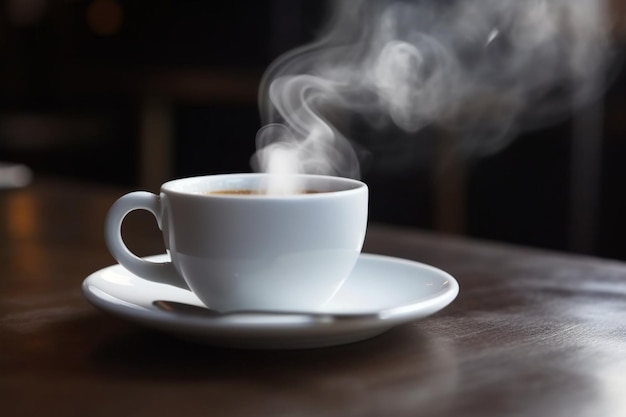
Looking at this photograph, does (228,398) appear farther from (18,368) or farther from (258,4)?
(258,4)

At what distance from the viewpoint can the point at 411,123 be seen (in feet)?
8.79

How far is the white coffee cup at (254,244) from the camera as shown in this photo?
59 cm

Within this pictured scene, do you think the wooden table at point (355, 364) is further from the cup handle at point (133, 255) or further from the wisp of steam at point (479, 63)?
the wisp of steam at point (479, 63)

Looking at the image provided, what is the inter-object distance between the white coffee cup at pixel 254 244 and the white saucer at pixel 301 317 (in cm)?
4

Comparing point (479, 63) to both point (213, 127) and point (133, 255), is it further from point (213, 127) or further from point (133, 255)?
point (133, 255)

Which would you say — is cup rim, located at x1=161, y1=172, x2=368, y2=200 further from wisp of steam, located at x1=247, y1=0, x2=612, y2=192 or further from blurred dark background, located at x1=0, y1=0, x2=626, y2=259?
blurred dark background, located at x1=0, y1=0, x2=626, y2=259

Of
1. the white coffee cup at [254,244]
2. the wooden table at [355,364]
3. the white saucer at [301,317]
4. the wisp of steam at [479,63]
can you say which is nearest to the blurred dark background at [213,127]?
the wisp of steam at [479,63]

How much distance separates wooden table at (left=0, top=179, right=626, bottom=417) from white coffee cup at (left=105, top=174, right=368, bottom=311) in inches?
2.1

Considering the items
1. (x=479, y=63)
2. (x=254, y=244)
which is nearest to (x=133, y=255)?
(x=254, y=244)

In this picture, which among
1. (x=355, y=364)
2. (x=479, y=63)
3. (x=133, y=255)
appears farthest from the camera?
(x=479, y=63)

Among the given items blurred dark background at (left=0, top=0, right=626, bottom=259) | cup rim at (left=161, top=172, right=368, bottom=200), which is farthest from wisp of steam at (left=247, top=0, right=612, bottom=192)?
cup rim at (left=161, top=172, right=368, bottom=200)

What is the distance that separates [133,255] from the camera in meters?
0.65

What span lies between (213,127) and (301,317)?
9.25 feet

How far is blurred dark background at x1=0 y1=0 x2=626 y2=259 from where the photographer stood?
225cm
